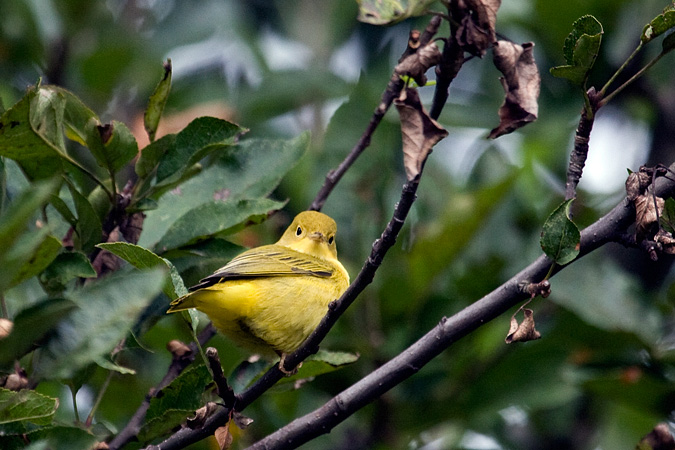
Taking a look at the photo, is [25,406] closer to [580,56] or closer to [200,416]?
[200,416]

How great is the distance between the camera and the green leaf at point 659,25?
6.16 ft

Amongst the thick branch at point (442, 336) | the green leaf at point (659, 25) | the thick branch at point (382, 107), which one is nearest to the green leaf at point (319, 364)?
the thick branch at point (442, 336)

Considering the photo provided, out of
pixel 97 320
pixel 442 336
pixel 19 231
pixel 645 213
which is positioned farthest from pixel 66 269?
pixel 645 213

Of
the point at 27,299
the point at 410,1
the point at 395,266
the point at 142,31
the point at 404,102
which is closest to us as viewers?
the point at 404,102

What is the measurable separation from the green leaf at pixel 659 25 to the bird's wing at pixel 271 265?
167 centimetres

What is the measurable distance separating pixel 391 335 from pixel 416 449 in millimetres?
672

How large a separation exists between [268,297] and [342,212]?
110cm

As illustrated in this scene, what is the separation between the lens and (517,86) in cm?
198

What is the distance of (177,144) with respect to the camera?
2480mm

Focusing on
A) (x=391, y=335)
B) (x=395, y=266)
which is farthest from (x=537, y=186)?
(x=391, y=335)

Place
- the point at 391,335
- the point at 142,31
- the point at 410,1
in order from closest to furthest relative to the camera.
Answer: the point at 410,1 < the point at 391,335 < the point at 142,31

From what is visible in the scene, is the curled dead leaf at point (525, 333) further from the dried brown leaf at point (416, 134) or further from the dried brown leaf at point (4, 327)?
the dried brown leaf at point (4, 327)

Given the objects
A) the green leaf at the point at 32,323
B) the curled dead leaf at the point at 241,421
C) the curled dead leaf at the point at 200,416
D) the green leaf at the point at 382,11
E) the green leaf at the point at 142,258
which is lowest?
the curled dead leaf at the point at 241,421

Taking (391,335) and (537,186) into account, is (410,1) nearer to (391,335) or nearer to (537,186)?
(391,335)
